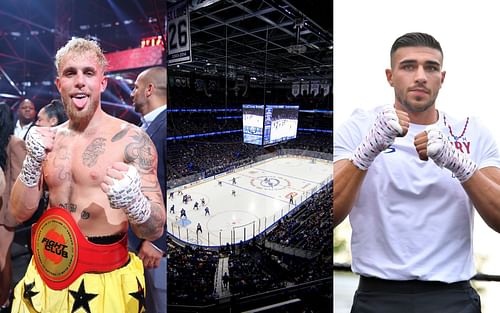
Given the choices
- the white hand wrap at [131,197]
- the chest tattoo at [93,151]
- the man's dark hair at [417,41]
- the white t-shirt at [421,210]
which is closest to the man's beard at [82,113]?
the chest tattoo at [93,151]

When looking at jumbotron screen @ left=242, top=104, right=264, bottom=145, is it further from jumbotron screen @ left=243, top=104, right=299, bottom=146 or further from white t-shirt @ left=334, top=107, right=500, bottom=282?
white t-shirt @ left=334, top=107, right=500, bottom=282

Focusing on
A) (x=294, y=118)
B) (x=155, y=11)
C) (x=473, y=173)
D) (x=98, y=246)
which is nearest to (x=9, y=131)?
(x=98, y=246)

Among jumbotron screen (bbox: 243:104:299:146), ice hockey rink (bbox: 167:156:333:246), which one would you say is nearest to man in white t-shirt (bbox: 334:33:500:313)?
ice hockey rink (bbox: 167:156:333:246)

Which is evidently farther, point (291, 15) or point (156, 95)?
point (291, 15)

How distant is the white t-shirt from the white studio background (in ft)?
0.32

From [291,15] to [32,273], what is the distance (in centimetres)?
178

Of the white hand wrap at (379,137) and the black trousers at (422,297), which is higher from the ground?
the white hand wrap at (379,137)

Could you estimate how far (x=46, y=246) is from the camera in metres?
2.24

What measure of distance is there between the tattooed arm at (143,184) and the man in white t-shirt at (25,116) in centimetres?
43

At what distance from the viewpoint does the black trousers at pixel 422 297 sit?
2.26 m

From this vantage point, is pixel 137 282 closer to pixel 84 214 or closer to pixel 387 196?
pixel 84 214

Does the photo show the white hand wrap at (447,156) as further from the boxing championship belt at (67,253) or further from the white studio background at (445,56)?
the boxing championship belt at (67,253)

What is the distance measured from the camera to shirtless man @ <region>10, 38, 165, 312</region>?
2.12m

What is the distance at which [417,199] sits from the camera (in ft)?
7.50
